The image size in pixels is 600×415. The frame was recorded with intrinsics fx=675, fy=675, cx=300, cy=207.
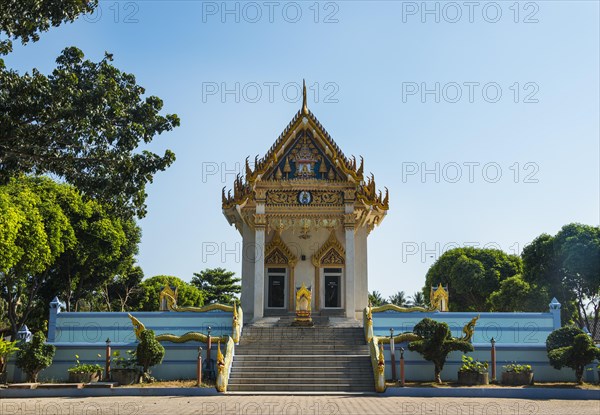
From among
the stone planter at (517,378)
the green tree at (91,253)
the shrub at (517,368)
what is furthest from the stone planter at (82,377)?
the green tree at (91,253)

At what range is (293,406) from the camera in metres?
12.6

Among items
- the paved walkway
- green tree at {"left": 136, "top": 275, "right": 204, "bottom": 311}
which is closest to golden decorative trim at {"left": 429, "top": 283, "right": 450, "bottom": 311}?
the paved walkway

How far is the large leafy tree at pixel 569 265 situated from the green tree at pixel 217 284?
84.0ft

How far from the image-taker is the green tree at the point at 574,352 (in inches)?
615

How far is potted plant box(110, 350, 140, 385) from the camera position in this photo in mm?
16125

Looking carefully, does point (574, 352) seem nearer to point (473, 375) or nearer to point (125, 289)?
point (473, 375)

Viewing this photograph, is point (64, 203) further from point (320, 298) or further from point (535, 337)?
point (535, 337)

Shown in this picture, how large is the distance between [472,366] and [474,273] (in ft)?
98.6

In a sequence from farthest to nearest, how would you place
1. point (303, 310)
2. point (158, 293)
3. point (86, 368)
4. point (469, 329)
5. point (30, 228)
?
point (158, 293), point (30, 228), point (303, 310), point (469, 329), point (86, 368)

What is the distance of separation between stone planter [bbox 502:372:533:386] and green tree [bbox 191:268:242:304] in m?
37.6

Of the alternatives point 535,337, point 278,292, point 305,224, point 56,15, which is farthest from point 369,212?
point 56,15

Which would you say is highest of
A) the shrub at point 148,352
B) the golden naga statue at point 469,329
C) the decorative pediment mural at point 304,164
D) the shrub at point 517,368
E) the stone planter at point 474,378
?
the decorative pediment mural at point 304,164

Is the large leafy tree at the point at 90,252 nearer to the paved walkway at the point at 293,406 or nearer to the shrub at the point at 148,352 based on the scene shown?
the shrub at the point at 148,352

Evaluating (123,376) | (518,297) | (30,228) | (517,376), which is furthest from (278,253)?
(518,297)
